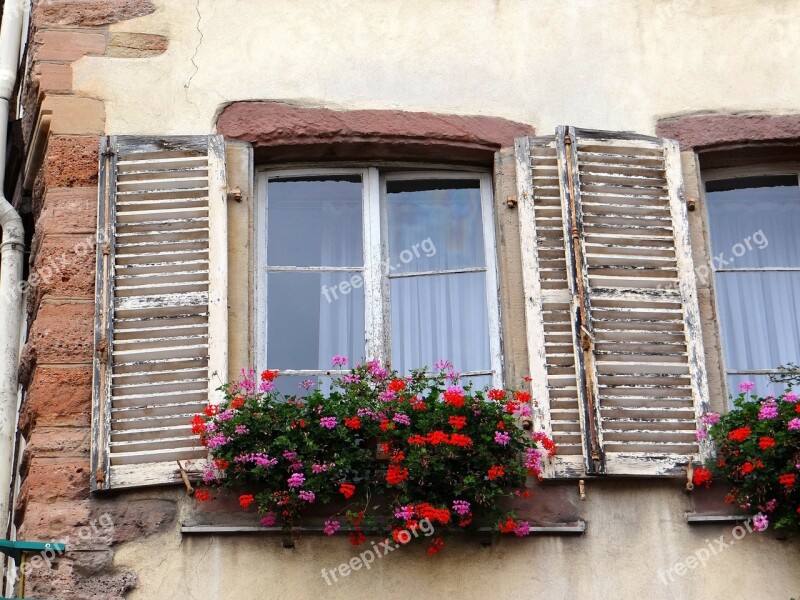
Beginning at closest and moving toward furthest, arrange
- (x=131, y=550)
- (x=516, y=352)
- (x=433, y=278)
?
1. (x=131, y=550)
2. (x=516, y=352)
3. (x=433, y=278)

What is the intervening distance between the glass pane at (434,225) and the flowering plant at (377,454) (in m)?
0.94

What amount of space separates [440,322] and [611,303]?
0.76 metres

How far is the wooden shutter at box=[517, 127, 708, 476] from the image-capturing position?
6074 millimetres

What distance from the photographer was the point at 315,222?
6.85 meters

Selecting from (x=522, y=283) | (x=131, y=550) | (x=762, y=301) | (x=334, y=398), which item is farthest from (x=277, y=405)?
(x=762, y=301)

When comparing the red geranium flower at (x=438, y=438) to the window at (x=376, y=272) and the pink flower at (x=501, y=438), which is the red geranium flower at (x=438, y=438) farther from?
the window at (x=376, y=272)

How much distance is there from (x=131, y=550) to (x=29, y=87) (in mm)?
2399

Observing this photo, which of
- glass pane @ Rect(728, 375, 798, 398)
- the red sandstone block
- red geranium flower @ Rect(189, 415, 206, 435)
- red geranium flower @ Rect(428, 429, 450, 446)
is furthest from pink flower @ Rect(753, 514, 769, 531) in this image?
the red sandstone block

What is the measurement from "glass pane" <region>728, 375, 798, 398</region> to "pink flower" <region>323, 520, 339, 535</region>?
1.81m

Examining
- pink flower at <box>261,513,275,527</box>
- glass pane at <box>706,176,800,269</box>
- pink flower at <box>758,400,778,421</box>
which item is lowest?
pink flower at <box>261,513,275,527</box>

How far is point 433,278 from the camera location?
22.1 ft

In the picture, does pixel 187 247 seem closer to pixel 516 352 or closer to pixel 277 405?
pixel 277 405

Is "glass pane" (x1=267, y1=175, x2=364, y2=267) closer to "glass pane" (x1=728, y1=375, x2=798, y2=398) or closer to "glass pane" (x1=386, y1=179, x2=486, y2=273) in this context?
"glass pane" (x1=386, y1=179, x2=486, y2=273)

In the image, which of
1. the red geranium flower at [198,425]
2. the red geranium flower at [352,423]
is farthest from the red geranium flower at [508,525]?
the red geranium flower at [198,425]
